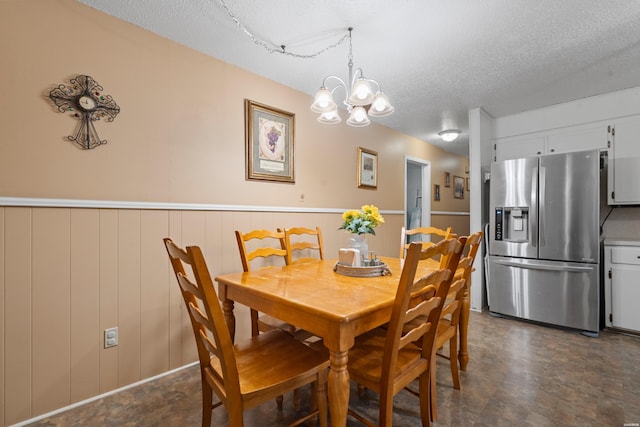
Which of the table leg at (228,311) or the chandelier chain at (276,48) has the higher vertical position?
the chandelier chain at (276,48)

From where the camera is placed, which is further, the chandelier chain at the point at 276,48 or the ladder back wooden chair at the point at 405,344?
the chandelier chain at the point at 276,48

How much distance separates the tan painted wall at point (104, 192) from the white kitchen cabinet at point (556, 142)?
2.99 m

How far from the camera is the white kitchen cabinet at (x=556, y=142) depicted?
304cm

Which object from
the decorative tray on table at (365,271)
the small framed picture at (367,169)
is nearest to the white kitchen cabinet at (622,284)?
the small framed picture at (367,169)

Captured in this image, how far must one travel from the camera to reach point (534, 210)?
9.50ft

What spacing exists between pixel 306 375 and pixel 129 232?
1.44 meters

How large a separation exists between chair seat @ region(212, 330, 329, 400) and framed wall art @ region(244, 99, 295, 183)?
145cm

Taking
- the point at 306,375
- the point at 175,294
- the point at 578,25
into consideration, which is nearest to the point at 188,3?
the point at 175,294

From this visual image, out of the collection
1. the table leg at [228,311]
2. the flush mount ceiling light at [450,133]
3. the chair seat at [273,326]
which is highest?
the flush mount ceiling light at [450,133]

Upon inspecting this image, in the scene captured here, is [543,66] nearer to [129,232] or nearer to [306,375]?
[306,375]

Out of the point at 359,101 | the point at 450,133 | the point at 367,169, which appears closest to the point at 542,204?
the point at 450,133

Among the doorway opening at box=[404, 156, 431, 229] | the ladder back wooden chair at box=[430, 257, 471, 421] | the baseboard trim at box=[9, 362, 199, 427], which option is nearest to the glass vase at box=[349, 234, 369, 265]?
the ladder back wooden chair at box=[430, 257, 471, 421]

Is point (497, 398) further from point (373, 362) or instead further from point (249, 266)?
point (249, 266)

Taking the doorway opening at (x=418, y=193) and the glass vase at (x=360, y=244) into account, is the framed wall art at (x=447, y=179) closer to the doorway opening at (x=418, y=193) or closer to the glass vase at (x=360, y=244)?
the doorway opening at (x=418, y=193)
